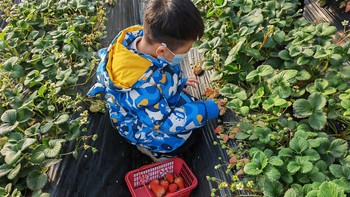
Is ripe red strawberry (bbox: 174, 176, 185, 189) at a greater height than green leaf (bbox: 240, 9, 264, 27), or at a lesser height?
lesser

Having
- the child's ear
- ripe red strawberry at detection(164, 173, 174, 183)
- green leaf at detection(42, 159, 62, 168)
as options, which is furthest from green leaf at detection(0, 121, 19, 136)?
ripe red strawberry at detection(164, 173, 174, 183)

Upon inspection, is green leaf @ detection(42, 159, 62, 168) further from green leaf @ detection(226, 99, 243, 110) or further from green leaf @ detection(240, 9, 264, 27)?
green leaf @ detection(240, 9, 264, 27)

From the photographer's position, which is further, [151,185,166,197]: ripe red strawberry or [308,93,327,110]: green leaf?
[151,185,166,197]: ripe red strawberry

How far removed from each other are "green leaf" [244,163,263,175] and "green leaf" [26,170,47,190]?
92 cm

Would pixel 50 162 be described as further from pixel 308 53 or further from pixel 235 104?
pixel 308 53

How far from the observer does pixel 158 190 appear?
2.06 metres

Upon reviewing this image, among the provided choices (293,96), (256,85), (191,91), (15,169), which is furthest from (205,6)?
(15,169)

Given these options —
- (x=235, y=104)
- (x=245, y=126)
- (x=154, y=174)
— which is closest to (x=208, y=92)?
(x=235, y=104)

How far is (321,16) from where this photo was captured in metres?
2.61

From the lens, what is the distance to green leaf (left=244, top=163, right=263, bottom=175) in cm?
147

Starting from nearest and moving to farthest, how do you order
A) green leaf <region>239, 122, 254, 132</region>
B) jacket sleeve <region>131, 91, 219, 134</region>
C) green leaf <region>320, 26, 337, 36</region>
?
green leaf <region>239, 122, 254, 132</region>
jacket sleeve <region>131, 91, 219, 134</region>
green leaf <region>320, 26, 337, 36</region>

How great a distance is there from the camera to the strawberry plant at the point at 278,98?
4.91ft

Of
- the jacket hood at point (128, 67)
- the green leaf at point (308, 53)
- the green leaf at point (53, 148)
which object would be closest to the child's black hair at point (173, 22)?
the jacket hood at point (128, 67)

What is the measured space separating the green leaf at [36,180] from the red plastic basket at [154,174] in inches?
20.6
